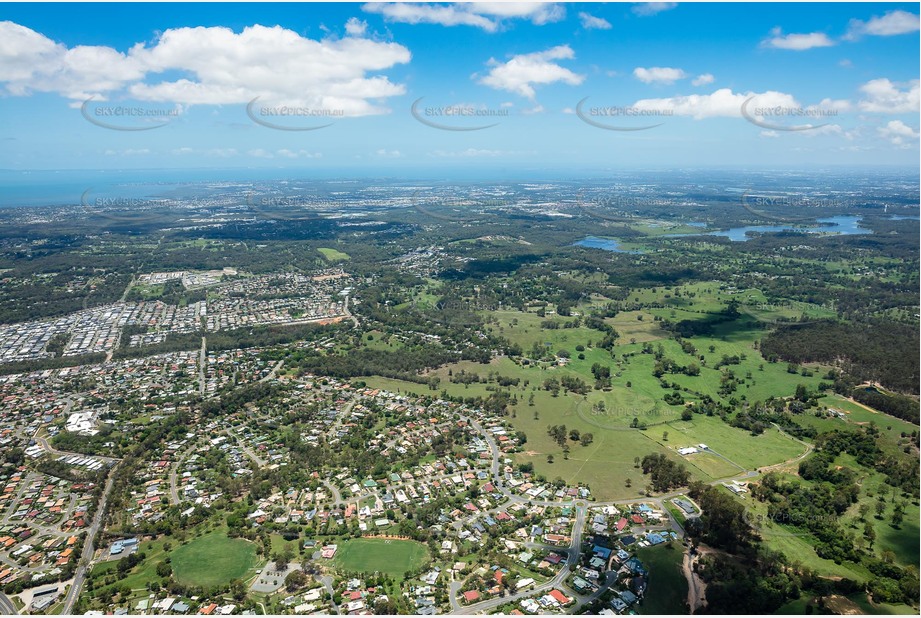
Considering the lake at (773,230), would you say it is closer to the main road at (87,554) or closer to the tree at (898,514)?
the tree at (898,514)

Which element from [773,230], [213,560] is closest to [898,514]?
[213,560]

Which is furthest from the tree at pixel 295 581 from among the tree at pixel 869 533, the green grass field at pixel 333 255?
the green grass field at pixel 333 255

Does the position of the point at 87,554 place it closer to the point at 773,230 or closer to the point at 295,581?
the point at 295,581

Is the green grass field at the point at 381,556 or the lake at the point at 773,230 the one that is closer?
the green grass field at the point at 381,556

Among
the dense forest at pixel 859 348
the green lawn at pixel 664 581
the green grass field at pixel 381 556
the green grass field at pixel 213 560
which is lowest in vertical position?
the green grass field at pixel 213 560

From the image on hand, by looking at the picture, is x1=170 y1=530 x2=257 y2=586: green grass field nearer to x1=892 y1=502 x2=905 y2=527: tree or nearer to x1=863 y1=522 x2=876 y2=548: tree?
x1=863 y1=522 x2=876 y2=548: tree

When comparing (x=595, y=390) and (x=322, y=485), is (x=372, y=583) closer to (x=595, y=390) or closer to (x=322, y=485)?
(x=322, y=485)

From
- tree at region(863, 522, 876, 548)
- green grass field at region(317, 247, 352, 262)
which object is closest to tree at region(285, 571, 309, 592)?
tree at region(863, 522, 876, 548)

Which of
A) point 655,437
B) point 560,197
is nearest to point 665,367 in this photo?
point 655,437
